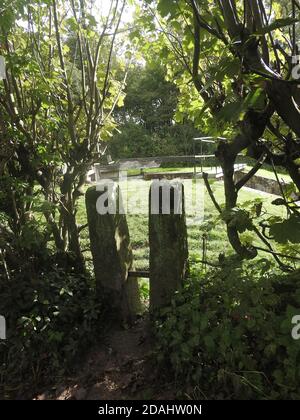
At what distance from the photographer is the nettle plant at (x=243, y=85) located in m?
1.56

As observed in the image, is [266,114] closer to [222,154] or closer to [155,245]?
[222,154]

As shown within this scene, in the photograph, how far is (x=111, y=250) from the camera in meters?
2.98

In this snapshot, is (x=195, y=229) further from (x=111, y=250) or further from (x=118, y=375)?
(x=118, y=375)

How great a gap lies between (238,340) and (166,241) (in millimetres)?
928

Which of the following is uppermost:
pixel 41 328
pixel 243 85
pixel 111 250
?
pixel 243 85

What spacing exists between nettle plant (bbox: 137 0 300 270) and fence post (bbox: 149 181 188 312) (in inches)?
16.4

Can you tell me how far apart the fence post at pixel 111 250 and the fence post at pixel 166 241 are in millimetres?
305

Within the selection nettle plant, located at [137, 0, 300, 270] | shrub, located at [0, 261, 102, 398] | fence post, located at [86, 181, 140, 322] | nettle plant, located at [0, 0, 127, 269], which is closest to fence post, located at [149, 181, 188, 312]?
fence post, located at [86, 181, 140, 322]

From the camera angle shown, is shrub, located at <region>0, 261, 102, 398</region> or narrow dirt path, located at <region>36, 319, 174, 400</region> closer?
narrow dirt path, located at <region>36, 319, 174, 400</region>

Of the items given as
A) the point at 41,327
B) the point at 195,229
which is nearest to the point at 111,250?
the point at 41,327

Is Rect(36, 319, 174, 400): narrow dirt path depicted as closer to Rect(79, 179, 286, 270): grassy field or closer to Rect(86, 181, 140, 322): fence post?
Rect(86, 181, 140, 322): fence post

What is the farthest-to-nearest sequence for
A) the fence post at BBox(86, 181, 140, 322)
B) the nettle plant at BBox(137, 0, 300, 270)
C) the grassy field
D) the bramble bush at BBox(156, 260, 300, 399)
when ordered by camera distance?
the grassy field → the fence post at BBox(86, 181, 140, 322) → the bramble bush at BBox(156, 260, 300, 399) → the nettle plant at BBox(137, 0, 300, 270)

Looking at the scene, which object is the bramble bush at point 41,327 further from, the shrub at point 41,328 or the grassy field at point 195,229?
the grassy field at point 195,229

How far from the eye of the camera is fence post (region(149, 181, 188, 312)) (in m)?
2.70
